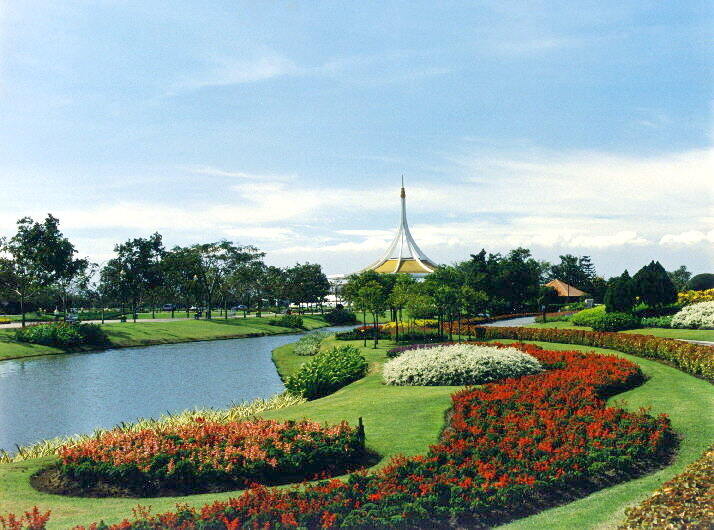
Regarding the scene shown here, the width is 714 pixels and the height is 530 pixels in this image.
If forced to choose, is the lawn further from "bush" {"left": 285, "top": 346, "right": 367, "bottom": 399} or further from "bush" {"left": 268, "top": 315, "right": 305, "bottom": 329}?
"bush" {"left": 268, "top": 315, "right": 305, "bottom": 329}

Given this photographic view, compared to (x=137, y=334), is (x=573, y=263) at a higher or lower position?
higher

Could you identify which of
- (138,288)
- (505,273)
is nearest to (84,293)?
(138,288)

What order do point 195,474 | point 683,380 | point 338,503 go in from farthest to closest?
point 683,380
point 195,474
point 338,503

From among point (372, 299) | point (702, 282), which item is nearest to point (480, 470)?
point (372, 299)

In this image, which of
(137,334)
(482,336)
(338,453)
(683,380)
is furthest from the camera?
(137,334)

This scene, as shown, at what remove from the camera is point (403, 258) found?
108 m

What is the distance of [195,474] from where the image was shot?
9875 millimetres

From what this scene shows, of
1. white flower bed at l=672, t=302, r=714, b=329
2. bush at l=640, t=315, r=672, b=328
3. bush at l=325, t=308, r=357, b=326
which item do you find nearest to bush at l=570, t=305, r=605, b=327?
bush at l=640, t=315, r=672, b=328

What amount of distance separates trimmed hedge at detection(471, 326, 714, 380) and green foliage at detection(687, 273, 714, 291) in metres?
34.7

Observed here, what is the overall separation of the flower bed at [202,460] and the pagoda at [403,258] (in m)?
89.7

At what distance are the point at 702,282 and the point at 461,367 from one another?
163ft

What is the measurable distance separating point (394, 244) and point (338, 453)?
102817mm

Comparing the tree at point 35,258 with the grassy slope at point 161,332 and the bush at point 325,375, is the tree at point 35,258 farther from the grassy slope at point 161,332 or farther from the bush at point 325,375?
the bush at point 325,375

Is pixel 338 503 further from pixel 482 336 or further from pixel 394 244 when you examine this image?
pixel 394 244
